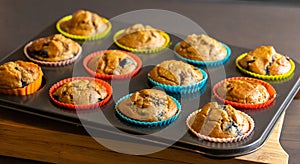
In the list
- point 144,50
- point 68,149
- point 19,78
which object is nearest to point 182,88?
point 144,50

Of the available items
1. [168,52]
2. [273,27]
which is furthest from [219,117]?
[273,27]

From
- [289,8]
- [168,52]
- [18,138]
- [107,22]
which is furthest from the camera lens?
[289,8]

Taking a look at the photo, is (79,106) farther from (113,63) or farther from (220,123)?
(220,123)

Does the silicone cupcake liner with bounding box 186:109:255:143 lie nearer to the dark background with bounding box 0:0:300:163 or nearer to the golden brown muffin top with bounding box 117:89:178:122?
the golden brown muffin top with bounding box 117:89:178:122

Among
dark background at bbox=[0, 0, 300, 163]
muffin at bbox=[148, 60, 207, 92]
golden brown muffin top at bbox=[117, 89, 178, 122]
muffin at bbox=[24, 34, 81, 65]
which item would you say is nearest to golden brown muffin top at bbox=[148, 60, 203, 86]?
muffin at bbox=[148, 60, 207, 92]

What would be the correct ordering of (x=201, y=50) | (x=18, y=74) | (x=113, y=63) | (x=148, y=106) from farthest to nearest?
(x=201, y=50) → (x=113, y=63) → (x=18, y=74) → (x=148, y=106)

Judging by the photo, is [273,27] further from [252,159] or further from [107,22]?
[252,159]
